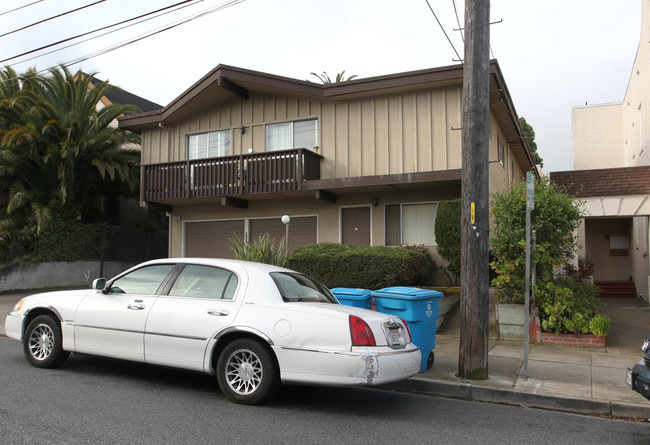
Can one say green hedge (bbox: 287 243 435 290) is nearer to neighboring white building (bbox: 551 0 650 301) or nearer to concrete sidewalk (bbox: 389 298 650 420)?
concrete sidewalk (bbox: 389 298 650 420)

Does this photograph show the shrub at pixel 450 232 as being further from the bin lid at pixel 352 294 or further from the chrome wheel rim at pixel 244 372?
the chrome wheel rim at pixel 244 372

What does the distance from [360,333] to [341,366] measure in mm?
362

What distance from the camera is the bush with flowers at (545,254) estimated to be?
8898 mm

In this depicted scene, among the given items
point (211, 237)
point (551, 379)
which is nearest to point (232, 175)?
point (211, 237)

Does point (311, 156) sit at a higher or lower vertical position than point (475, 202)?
higher

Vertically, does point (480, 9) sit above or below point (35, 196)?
above

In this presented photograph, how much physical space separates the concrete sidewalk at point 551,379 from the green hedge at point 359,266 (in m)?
2.03

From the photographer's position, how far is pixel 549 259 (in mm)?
8992

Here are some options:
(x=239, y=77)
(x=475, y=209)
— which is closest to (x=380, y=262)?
(x=475, y=209)

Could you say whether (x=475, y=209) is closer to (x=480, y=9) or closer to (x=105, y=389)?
(x=480, y=9)

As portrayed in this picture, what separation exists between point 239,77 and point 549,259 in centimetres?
998

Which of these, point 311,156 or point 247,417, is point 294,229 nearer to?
point 311,156

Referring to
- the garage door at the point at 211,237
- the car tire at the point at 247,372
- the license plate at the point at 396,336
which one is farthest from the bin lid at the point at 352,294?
the garage door at the point at 211,237

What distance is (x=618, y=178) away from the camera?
42.2ft
